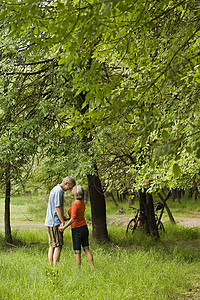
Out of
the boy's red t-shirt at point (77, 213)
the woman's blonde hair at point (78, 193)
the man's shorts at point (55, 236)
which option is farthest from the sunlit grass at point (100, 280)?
the woman's blonde hair at point (78, 193)

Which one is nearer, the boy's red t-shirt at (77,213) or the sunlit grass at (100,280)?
the sunlit grass at (100,280)

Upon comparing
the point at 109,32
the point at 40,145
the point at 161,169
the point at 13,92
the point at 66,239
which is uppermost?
the point at 13,92

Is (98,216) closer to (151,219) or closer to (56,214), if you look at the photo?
(151,219)

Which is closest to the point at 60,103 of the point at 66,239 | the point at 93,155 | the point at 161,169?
the point at 93,155

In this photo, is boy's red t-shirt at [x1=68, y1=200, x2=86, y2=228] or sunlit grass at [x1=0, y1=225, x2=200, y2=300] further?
boy's red t-shirt at [x1=68, y1=200, x2=86, y2=228]

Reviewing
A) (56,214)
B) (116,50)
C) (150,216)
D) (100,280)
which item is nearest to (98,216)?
(150,216)

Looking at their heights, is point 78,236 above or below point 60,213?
below

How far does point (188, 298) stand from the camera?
4941mm

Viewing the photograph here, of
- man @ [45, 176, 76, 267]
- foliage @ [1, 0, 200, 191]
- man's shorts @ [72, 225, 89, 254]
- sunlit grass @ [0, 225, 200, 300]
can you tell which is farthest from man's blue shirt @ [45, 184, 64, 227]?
foliage @ [1, 0, 200, 191]

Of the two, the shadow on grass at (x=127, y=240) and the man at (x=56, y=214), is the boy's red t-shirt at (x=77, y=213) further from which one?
the shadow on grass at (x=127, y=240)

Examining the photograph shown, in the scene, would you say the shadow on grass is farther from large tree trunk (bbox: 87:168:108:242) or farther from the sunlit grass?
the sunlit grass

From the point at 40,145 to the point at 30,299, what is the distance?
460 cm

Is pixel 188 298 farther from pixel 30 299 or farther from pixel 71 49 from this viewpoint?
pixel 71 49

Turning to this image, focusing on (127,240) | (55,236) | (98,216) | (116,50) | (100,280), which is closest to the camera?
(116,50)
